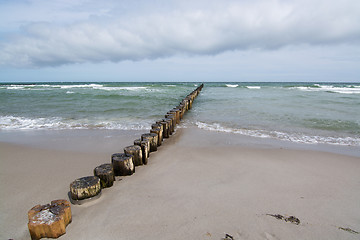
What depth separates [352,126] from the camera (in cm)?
716

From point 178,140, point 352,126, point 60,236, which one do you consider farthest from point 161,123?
point 352,126

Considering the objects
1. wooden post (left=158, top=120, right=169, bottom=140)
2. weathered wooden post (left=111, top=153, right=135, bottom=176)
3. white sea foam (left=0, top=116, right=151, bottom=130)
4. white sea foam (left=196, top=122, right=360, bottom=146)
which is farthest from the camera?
white sea foam (left=0, top=116, right=151, bottom=130)

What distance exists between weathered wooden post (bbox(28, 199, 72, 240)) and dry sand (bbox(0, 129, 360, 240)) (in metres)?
0.13

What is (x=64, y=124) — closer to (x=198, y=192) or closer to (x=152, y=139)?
(x=152, y=139)

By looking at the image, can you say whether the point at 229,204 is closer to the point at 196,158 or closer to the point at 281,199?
the point at 281,199

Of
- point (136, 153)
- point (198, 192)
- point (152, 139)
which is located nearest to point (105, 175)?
point (136, 153)

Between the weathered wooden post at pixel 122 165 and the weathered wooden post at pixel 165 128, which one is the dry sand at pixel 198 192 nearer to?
the weathered wooden post at pixel 122 165

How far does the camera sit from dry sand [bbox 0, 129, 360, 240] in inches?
87.4

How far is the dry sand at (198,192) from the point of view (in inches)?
87.4

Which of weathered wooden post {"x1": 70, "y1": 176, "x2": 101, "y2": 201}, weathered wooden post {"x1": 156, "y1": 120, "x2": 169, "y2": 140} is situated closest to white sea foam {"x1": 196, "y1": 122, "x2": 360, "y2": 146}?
weathered wooden post {"x1": 156, "y1": 120, "x2": 169, "y2": 140}

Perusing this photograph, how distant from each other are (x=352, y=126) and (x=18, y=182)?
30.8 ft

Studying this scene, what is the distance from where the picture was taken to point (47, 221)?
77.8 inches

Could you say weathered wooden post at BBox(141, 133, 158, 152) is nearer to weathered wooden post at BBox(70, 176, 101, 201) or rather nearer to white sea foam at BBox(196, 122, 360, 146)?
weathered wooden post at BBox(70, 176, 101, 201)

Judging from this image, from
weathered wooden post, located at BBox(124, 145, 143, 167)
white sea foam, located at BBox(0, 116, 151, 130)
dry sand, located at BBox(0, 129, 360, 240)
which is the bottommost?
dry sand, located at BBox(0, 129, 360, 240)
